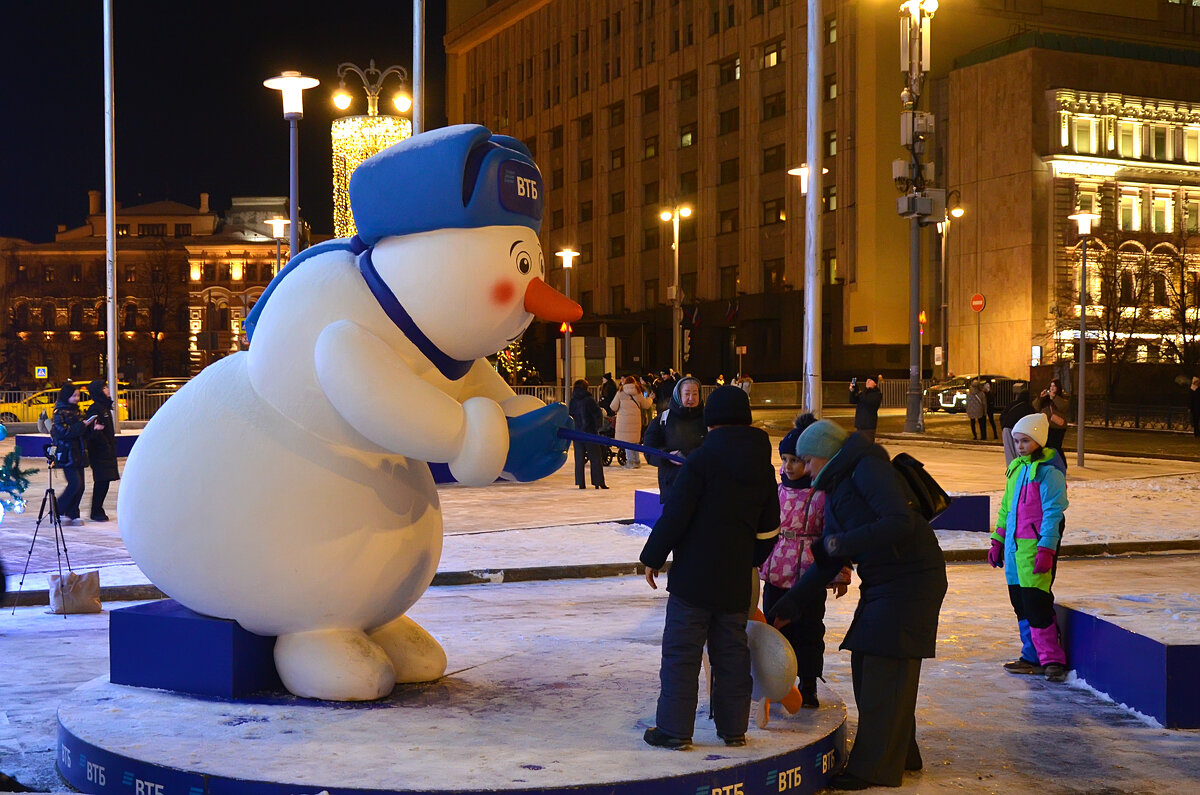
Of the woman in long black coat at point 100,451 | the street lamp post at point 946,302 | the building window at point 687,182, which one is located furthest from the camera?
the building window at point 687,182

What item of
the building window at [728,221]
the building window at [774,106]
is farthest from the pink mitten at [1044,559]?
the building window at [728,221]

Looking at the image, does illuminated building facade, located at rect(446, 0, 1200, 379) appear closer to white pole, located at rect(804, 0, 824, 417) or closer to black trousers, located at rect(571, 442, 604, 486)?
black trousers, located at rect(571, 442, 604, 486)

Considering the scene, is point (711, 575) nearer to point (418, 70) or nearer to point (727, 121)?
point (418, 70)

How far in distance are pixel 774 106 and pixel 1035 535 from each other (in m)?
52.6

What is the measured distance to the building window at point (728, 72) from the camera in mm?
61062

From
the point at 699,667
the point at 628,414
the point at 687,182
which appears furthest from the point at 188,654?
the point at 687,182

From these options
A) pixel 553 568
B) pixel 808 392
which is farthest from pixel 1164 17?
pixel 553 568

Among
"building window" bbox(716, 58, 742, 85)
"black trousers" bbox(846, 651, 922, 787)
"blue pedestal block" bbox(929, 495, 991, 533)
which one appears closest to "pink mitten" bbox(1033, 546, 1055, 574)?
"black trousers" bbox(846, 651, 922, 787)

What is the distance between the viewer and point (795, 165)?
5581 centimetres

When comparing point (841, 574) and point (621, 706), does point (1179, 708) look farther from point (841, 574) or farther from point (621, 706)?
point (621, 706)

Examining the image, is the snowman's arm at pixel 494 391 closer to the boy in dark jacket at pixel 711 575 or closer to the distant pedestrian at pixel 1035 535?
the boy in dark jacket at pixel 711 575

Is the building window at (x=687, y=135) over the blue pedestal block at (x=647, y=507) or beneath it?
over

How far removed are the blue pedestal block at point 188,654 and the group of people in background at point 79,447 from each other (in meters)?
9.39

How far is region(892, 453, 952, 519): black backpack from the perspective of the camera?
18.5 ft
